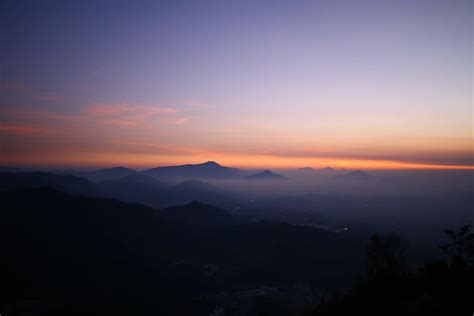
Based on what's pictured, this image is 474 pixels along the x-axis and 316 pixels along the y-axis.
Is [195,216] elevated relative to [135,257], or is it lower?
elevated

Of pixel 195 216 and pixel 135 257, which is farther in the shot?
pixel 195 216

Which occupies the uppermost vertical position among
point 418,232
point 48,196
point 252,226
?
point 48,196

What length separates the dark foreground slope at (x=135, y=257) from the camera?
8288 centimetres

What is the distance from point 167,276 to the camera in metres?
101

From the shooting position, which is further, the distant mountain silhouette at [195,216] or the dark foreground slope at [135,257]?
the distant mountain silhouette at [195,216]

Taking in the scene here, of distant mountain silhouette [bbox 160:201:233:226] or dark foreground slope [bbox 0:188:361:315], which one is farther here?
distant mountain silhouette [bbox 160:201:233:226]

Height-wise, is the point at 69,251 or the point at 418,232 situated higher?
the point at 69,251

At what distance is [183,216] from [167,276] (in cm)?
8432

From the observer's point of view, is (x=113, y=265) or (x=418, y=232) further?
(x=418, y=232)

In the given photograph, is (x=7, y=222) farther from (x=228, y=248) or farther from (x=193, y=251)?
(x=228, y=248)

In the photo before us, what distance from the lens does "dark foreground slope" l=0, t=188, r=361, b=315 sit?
82.9 meters

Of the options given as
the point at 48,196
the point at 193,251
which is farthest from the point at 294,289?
the point at 48,196

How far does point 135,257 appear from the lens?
115750mm

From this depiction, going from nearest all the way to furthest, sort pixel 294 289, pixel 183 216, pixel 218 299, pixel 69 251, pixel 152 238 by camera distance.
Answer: pixel 218 299
pixel 294 289
pixel 69 251
pixel 152 238
pixel 183 216
